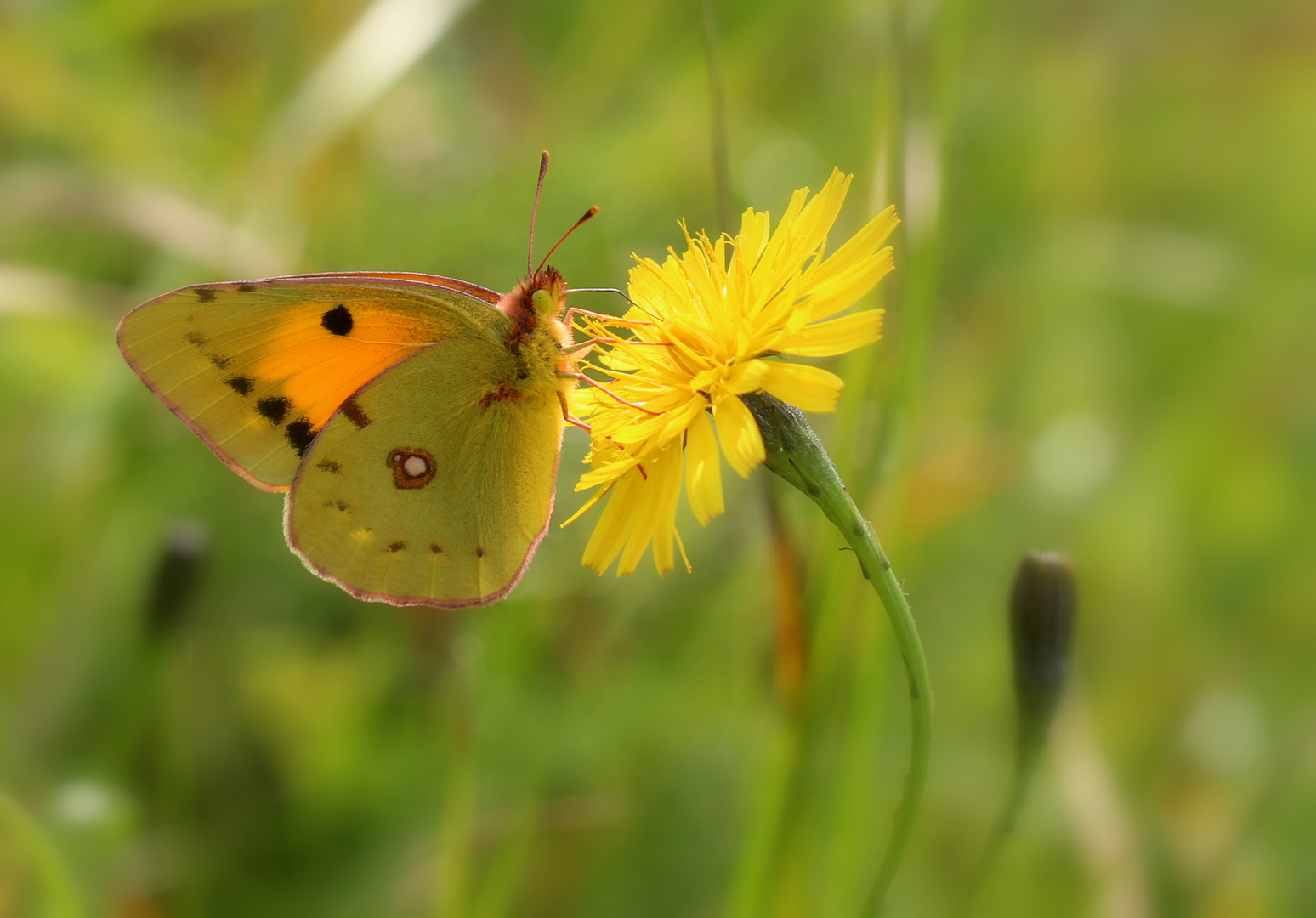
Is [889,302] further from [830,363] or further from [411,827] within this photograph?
[411,827]

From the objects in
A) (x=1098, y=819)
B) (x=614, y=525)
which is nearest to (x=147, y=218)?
(x=614, y=525)

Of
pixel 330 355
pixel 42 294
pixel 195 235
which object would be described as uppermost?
pixel 195 235

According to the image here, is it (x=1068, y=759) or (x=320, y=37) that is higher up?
(x=320, y=37)

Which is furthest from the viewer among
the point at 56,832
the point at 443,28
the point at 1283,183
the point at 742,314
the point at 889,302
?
the point at 1283,183

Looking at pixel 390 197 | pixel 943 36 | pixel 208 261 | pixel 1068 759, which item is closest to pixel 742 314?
pixel 943 36

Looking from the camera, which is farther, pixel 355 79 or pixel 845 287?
pixel 355 79

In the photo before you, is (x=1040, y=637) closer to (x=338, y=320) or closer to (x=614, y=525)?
(x=614, y=525)

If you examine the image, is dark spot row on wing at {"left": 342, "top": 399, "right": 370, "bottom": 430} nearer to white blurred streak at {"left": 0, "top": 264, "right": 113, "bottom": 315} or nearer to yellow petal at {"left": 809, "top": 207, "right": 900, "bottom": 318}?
yellow petal at {"left": 809, "top": 207, "right": 900, "bottom": 318}

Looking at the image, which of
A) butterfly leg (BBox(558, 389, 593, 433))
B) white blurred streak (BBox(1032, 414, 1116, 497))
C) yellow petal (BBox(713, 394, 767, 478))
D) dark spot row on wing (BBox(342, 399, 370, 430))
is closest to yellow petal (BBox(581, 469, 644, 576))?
yellow petal (BBox(713, 394, 767, 478))
